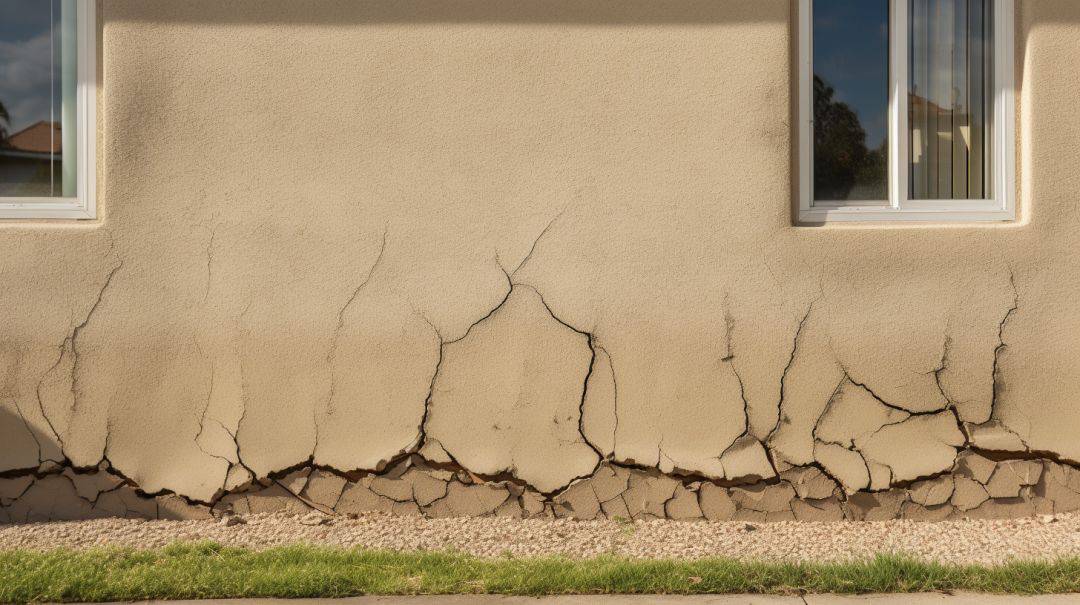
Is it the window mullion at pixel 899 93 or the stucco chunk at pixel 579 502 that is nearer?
the stucco chunk at pixel 579 502

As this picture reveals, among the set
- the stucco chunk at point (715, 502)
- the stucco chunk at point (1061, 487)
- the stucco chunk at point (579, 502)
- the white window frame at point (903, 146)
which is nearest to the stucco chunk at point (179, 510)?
the stucco chunk at point (579, 502)

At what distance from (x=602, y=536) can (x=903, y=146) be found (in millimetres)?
2419

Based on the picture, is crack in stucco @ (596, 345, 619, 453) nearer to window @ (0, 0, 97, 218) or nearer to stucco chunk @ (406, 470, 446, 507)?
stucco chunk @ (406, 470, 446, 507)

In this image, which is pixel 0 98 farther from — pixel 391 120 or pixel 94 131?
pixel 391 120

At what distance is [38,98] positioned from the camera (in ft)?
14.9

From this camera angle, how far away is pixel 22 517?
4.32 m

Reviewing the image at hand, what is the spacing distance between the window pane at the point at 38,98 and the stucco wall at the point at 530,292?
11.7 inches

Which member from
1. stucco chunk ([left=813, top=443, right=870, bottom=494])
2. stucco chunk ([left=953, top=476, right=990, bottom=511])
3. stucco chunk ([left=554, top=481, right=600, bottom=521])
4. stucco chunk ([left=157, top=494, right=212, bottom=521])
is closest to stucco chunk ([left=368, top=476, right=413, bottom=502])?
stucco chunk ([left=554, top=481, right=600, bottom=521])

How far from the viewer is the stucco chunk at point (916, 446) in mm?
4359

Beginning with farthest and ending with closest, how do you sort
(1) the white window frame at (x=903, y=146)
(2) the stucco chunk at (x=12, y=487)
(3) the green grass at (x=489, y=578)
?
1. (1) the white window frame at (x=903, y=146)
2. (2) the stucco chunk at (x=12, y=487)
3. (3) the green grass at (x=489, y=578)

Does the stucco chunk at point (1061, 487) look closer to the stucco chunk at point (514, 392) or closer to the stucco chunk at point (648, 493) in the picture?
the stucco chunk at point (648, 493)

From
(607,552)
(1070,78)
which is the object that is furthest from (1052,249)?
(607,552)

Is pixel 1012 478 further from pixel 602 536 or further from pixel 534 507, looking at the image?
pixel 534 507

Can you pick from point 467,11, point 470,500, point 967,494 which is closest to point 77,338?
point 470,500
